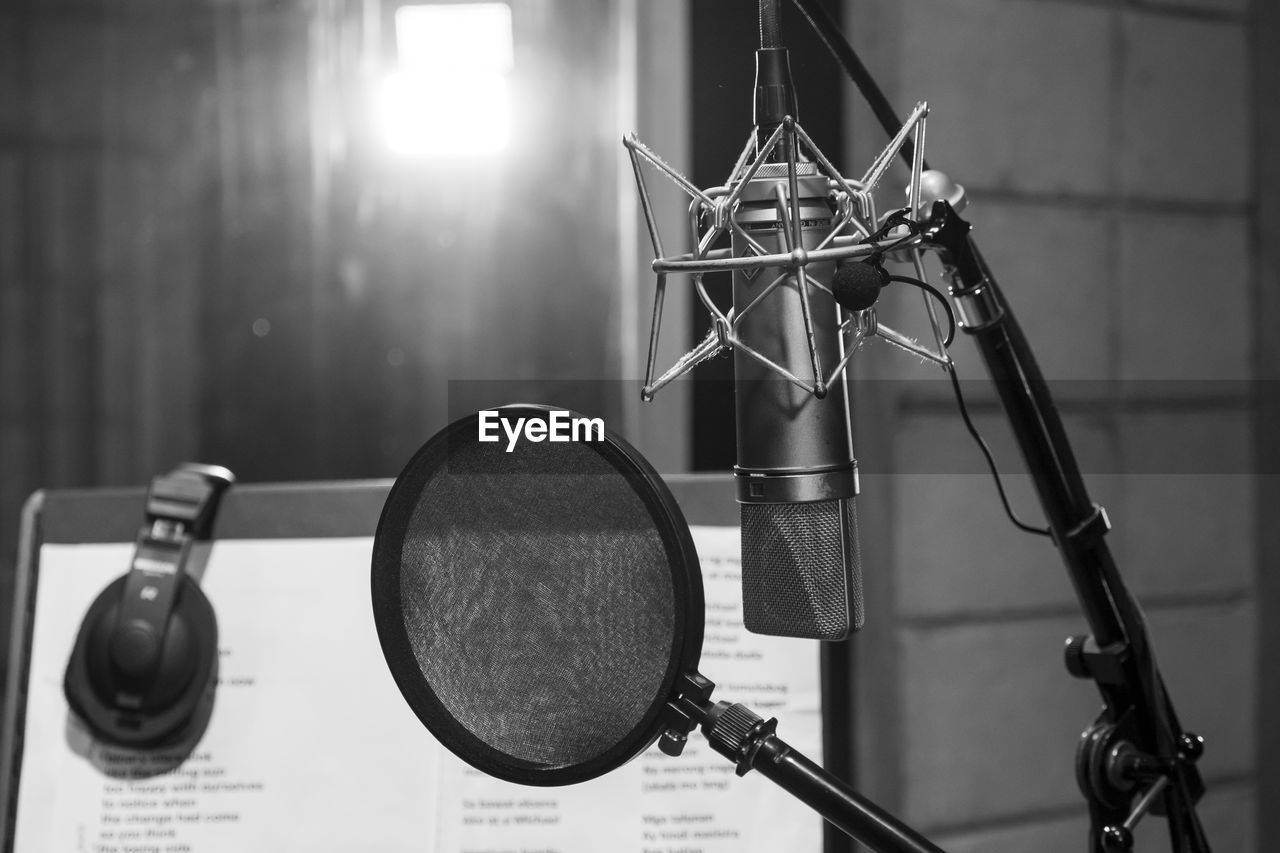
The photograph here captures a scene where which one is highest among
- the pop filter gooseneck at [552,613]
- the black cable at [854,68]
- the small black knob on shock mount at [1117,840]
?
the black cable at [854,68]

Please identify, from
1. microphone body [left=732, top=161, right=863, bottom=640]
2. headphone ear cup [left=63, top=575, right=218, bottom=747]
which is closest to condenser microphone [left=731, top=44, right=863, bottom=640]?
microphone body [left=732, top=161, right=863, bottom=640]

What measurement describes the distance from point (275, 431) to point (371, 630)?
1.08m

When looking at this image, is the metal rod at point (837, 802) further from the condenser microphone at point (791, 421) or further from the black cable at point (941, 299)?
the black cable at point (941, 299)

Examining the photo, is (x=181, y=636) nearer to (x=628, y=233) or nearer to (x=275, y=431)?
(x=628, y=233)

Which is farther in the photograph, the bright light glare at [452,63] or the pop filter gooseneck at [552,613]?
the bright light glare at [452,63]

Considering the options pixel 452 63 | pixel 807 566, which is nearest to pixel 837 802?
pixel 807 566

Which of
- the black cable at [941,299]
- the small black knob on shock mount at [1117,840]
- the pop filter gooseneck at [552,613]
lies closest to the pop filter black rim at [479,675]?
the pop filter gooseneck at [552,613]

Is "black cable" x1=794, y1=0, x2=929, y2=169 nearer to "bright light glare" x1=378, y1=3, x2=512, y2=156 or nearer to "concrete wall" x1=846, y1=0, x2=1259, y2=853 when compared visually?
"bright light glare" x1=378, y1=3, x2=512, y2=156

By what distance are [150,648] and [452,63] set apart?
1.88ft

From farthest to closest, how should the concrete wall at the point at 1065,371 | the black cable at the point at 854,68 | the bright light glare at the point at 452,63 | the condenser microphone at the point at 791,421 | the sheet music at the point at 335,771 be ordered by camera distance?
the concrete wall at the point at 1065,371 → the bright light glare at the point at 452,63 → the sheet music at the point at 335,771 → the black cable at the point at 854,68 → the condenser microphone at the point at 791,421

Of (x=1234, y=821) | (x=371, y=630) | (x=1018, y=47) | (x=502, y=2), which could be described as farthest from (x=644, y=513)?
(x=1234, y=821)

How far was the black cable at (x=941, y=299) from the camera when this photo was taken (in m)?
0.52

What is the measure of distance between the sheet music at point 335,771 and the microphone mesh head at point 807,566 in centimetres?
25

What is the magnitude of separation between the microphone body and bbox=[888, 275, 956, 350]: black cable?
6 centimetres
